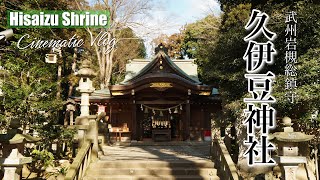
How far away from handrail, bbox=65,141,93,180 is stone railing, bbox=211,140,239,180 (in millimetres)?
3428

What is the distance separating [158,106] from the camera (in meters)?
17.1

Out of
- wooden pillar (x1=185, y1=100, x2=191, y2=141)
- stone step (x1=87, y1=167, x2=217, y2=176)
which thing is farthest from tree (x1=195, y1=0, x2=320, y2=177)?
wooden pillar (x1=185, y1=100, x2=191, y2=141)

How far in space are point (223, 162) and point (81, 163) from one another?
3.50 meters

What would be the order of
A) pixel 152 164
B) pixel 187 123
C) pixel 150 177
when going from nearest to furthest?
pixel 150 177, pixel 152 164, pixel 187 123

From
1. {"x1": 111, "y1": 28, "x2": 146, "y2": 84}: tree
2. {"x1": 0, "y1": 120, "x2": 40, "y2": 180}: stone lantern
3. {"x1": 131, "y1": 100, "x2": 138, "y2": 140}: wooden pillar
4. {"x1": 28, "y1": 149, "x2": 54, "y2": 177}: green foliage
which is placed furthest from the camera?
{"x1": 111, "y1": 28, "x2": 146, "y2": 84}: tree

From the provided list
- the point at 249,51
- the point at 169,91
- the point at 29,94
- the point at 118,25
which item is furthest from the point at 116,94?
the point at 249,51

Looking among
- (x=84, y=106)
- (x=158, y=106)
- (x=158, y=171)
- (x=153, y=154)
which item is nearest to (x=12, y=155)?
(x=158, y=171)

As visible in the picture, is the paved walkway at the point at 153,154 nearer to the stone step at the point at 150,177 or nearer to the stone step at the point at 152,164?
the stone step at the point at 152,164

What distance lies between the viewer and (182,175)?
26.2 feet

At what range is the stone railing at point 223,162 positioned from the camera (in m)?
6.74

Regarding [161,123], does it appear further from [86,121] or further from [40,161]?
[86,121]

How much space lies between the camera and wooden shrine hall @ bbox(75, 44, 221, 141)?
15.6 m

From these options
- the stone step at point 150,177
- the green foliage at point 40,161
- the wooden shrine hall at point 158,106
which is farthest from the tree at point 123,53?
the stone step at point 150,177

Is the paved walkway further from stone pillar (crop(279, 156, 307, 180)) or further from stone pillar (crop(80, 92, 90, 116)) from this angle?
stone pillar (crop(279, 156, 307, 180))
